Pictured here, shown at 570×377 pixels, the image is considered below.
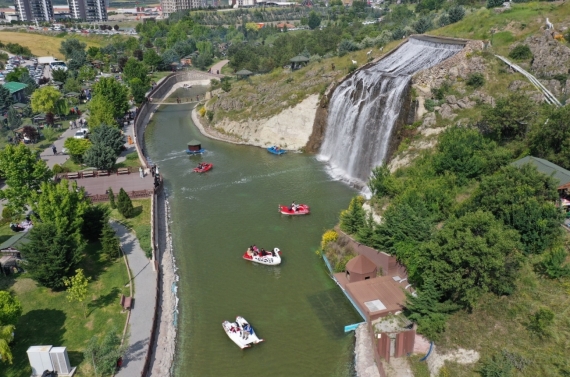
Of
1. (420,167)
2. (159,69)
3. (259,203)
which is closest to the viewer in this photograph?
(420,167)

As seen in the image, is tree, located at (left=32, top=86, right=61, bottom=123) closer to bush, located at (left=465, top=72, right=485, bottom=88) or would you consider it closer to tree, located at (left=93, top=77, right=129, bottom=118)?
tree, located at (left=93, top=77, right=129, bottom=118)

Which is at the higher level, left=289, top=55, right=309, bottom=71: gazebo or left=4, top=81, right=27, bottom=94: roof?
left=289, top=55, right=309, bottom=71: gazebo

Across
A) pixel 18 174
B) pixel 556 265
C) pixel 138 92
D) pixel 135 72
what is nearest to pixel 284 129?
pixel 18 174

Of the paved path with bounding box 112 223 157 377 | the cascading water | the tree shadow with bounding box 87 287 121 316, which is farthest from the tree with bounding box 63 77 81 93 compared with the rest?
the tree shadow with bounding box 87 287 121 316

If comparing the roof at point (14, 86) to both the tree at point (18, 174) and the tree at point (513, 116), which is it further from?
the tree at point (513, 116)

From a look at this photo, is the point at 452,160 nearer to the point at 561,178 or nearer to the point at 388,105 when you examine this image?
the point at 561,178

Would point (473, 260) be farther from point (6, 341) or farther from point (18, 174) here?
point (18, 174)

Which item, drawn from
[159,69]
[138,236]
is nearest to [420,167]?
[138,236]
